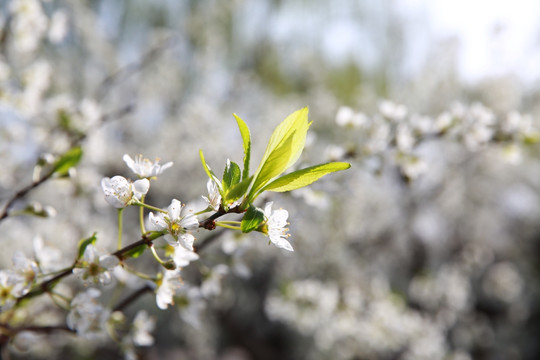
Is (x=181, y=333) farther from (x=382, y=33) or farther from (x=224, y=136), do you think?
(x=382, y=33)

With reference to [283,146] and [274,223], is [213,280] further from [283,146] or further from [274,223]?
[283,146]

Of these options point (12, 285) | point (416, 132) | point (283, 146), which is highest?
point (416, 132)

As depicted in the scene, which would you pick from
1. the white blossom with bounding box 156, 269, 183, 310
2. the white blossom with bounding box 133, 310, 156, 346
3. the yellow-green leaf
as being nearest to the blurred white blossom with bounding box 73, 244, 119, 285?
the white blossom with bounding box 156, 269, 183, 310

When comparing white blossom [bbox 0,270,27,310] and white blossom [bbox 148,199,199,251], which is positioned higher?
white blossom [bbox 148,199,199,251]

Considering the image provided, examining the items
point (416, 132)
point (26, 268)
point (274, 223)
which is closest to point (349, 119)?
point (416, 132)

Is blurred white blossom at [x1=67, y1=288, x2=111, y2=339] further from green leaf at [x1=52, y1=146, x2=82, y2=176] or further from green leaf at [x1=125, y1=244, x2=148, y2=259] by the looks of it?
green leaf at [x1=52, y1=146, x2=82, y2=176]

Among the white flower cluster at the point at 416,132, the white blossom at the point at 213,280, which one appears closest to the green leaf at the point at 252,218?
the white blossom at the point at 213,280
